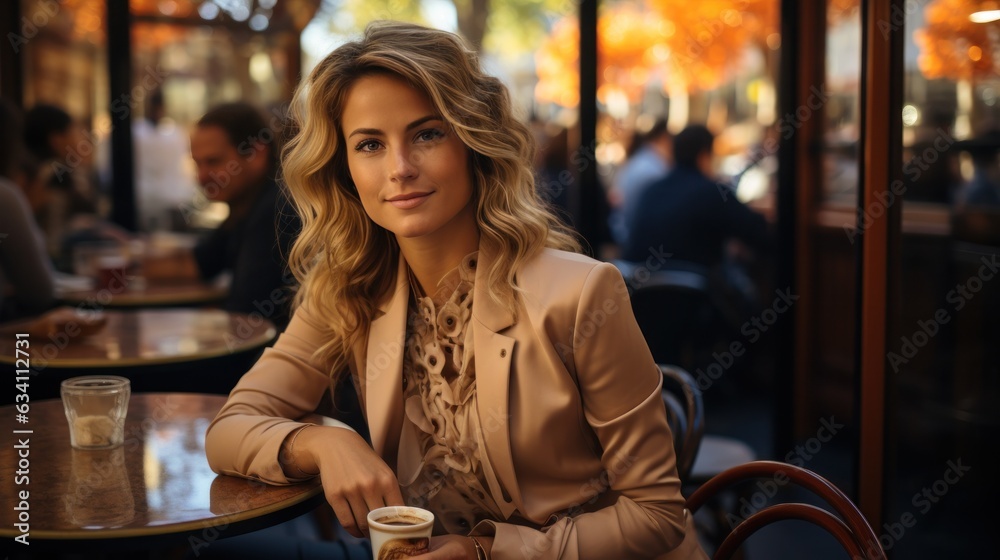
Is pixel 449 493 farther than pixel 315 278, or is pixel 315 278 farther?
pixel 315 278

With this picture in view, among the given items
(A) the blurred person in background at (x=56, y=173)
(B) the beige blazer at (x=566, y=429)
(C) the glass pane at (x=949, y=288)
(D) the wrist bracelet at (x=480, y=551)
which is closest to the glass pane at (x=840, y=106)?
(C) the glass pane at (x=949, y=288)

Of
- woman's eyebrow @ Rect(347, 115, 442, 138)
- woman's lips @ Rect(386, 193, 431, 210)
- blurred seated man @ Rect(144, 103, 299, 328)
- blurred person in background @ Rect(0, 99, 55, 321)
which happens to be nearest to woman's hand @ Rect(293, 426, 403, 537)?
woman's lips @ Rect(386, 193, 431, 210)

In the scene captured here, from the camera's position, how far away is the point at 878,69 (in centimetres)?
184

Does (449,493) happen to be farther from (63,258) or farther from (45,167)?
(45,167)

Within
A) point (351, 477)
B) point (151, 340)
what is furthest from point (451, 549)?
point (151, 340)

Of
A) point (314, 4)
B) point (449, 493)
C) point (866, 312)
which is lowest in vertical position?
point (449, 493)

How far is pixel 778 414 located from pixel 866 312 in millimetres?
2447

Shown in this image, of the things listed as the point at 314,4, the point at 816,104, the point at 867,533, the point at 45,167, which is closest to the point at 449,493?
the point at 867,533

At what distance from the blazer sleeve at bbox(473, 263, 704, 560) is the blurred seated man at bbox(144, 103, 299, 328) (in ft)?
6.42

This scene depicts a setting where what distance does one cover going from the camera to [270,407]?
1.77m

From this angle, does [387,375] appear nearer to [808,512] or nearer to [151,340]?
[808,512]

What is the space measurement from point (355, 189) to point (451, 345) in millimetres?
359

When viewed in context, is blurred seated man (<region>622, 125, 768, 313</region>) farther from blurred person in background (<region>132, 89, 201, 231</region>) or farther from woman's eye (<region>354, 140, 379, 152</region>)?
woman's eye (<region>354, 140, 379, 152</region>)

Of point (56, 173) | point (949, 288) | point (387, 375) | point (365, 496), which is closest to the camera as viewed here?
point (365, 496)
